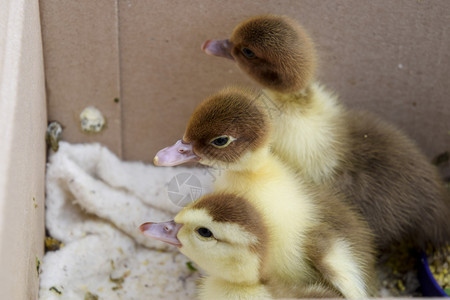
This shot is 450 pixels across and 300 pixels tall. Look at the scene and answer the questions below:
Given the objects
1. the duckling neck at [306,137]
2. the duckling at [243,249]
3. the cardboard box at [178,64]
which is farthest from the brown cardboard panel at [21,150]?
the duckling neck at [306,137]

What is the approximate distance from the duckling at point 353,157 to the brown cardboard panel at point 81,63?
270mm

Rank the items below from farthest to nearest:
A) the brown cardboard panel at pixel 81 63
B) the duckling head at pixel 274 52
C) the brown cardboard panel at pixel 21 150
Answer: the brown cardboard panel at pixel 81 63 < the duckling head at pixel 274 52 < the brown cardboard panel at pixel 21 150

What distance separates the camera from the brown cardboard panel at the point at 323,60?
1.43m

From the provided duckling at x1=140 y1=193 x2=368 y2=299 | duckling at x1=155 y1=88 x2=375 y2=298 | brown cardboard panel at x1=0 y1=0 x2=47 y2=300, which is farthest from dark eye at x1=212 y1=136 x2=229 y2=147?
brown cardboard panel at x1=0 y1=0 x2=47 y2=300

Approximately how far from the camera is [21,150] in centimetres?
107

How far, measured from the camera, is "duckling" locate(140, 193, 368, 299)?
3.38 feet

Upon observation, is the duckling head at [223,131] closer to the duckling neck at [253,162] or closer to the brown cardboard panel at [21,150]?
the duckling neck at [253,162]

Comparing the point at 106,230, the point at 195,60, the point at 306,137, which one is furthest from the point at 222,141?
the point at 106,230

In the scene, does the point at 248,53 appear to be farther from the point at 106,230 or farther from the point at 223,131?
the point at 106,230

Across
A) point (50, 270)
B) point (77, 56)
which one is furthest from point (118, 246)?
point (77, 56)

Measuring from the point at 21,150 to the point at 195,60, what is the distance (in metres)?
0.57

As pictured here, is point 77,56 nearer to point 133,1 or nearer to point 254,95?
point 133,1

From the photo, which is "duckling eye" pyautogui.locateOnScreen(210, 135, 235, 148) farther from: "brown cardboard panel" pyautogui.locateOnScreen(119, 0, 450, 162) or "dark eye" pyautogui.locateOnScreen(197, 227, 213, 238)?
"brown cardboard panel" pyautogui.locateOnScreen(119, 0, 450, 162)

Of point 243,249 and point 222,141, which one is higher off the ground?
point 222,141
